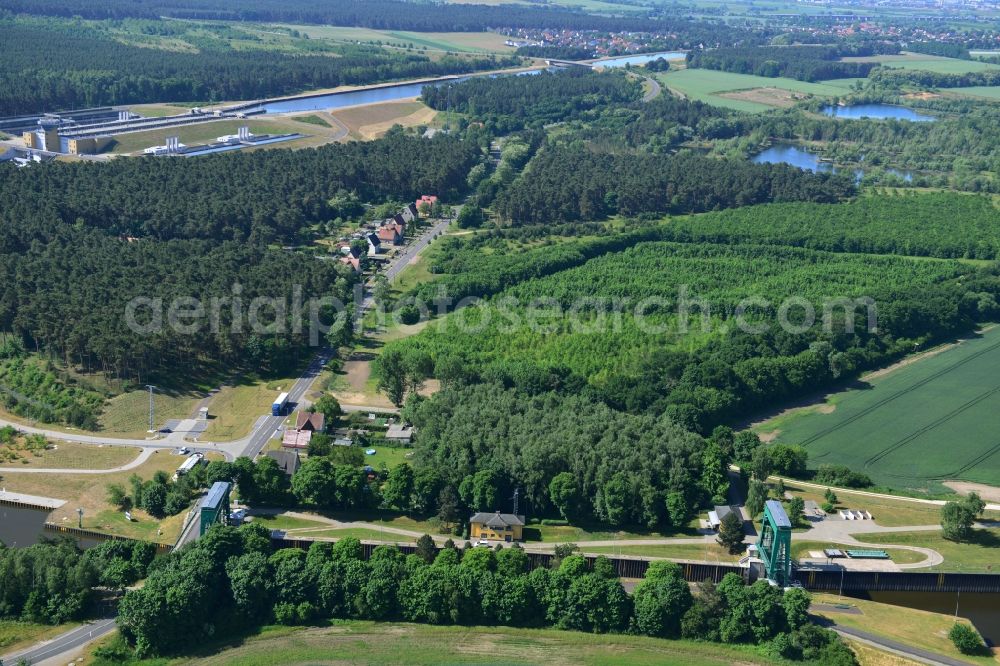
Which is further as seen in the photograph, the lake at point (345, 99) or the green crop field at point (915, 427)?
the lake at point (345, 99)

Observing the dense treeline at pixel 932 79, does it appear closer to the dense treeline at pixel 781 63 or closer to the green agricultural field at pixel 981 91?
the green agricultural field at pixel 981 91

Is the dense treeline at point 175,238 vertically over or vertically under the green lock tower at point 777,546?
over

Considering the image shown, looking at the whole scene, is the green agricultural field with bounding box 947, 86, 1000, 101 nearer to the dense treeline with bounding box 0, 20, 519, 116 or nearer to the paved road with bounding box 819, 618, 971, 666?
the dense treeline with bounding box 0, 20, 519, 116

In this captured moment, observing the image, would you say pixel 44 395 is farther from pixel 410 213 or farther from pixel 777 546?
pixel 410 213

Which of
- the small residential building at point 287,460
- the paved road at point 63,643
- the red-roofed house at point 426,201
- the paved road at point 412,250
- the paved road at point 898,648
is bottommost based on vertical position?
the paved road at point 898,648

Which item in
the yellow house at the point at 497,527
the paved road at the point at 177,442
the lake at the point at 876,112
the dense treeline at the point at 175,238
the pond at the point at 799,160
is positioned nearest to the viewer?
the yellow house at the point at 497,527

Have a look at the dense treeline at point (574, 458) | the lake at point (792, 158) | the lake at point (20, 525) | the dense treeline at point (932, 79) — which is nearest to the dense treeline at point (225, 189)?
the lake at point (20, 525)

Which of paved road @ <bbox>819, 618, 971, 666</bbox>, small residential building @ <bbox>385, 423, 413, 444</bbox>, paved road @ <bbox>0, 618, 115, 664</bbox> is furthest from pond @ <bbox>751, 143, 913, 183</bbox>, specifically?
paved road @ <bbox>0, 618, 115, 664</bbox>
